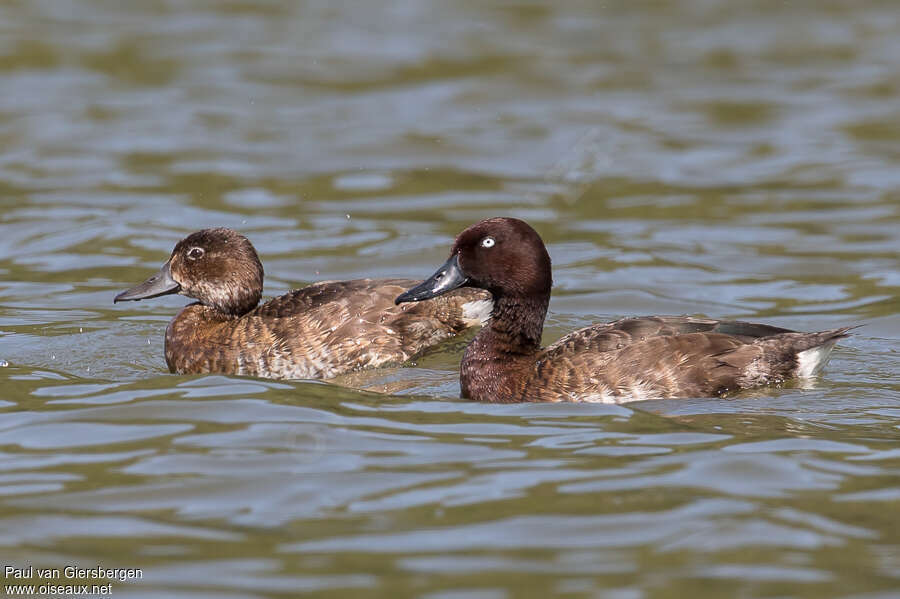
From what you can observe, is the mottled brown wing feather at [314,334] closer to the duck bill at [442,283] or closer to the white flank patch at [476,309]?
the white flank patch at [476,309]

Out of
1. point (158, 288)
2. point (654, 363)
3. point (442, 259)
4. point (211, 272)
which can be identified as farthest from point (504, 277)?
point (442, 259)

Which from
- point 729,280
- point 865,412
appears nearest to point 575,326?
point 729,280

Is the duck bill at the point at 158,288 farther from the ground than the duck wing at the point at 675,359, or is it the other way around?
the duck bill at the point at 158,288

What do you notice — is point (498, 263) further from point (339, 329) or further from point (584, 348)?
point (339, 329)

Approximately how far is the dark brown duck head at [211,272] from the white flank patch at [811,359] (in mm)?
3516

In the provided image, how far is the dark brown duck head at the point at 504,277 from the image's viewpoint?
8.81 metres

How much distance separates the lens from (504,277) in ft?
29.0

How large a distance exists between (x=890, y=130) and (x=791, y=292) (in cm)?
525

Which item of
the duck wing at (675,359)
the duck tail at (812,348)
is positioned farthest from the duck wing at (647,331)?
the duck tail at (812,348)

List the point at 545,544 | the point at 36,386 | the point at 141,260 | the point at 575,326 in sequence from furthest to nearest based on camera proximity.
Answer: the point at 141,260, the point at 575,326, the point at 36,386, the point at 545,544

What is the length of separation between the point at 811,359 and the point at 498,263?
74.1 inches

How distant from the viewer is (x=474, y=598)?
5273 millimetres

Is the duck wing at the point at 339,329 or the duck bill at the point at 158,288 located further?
the duck bill at the point at 158,288

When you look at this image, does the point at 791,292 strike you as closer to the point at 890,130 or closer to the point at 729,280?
the point at 729,280
